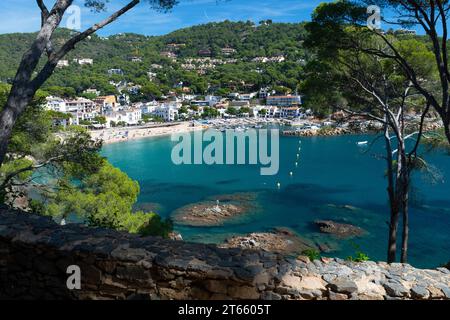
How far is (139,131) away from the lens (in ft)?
217

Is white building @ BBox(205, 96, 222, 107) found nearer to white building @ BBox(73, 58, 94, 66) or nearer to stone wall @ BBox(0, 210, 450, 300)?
white building @ BBox(73, 58, 94, 66)

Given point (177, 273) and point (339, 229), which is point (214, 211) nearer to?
point (339, 229)

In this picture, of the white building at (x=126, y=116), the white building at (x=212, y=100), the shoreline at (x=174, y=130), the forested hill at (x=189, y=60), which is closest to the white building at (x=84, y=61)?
the forested hill at (x=189, y=60)

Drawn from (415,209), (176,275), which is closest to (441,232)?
(415,209)

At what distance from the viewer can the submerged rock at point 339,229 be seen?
16953 millimetres

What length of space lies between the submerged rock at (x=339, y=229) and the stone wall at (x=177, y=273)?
13.6 meters

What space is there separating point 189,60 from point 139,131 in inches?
3012

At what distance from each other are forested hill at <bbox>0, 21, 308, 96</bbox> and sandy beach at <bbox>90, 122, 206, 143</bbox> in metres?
16.9

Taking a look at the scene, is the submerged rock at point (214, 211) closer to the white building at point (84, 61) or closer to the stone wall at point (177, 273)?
the stone wall at point (177, 273)

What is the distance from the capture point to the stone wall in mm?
3307

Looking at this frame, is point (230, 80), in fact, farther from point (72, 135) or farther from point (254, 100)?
point (72, 135)

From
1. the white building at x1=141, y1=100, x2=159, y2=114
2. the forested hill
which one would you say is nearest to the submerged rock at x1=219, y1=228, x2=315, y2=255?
the forested hill

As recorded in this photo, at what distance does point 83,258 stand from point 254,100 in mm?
86877

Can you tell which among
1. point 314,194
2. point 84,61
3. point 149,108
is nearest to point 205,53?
point 84,61
